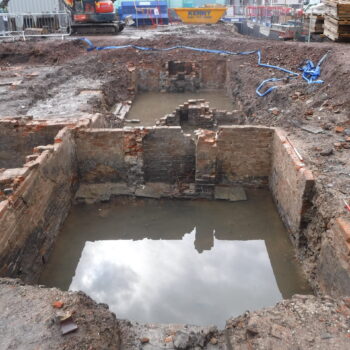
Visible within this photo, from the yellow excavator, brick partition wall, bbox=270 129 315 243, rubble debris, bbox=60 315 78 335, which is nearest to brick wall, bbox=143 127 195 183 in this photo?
brick partition wall, bbox=270 129 315 243

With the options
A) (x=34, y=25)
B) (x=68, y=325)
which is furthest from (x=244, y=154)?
(x=34, y=25)

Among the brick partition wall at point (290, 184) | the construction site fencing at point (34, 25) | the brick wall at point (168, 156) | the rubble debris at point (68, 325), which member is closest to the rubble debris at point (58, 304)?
the rubble debris at point (68, 325)

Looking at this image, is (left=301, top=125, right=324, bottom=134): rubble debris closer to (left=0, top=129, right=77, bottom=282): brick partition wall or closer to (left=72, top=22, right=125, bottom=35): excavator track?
(left=0, top=129, right=77, bottom=282): brick partition wall

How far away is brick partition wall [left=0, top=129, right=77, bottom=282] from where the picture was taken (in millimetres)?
4450

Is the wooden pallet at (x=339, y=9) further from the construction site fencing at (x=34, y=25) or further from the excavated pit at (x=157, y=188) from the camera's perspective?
the construction site fencing at (x=34, y=25)

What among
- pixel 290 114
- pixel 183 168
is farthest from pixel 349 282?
pixel 290 114

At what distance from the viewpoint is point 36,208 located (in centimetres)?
527

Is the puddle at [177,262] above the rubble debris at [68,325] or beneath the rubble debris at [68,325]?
beneath

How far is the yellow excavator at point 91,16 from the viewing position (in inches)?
669

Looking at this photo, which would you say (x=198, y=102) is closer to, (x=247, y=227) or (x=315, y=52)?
(x=315, y=52)

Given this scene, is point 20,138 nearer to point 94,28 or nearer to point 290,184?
point 290,184

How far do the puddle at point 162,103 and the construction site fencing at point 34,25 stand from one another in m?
6.60

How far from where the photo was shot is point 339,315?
11.0 ft

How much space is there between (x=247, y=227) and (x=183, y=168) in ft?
6.05
